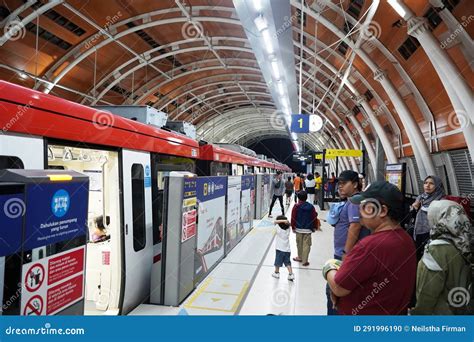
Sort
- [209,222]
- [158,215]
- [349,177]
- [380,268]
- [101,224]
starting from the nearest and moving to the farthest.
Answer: [380,268] → [349,177] → [158,215] → [101,224] → [209,222]

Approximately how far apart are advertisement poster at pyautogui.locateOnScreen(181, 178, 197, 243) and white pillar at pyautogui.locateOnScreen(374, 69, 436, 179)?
6887mm

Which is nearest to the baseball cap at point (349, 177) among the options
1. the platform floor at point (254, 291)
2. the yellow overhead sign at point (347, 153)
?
the platform floor at point (254, 291)

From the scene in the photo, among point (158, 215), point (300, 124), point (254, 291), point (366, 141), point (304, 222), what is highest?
point (300, 124)

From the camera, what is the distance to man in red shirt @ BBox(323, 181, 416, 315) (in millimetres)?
1639

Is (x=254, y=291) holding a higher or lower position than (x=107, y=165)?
lower

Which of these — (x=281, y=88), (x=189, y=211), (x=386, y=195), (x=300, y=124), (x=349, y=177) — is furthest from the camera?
(x=300, y=124)

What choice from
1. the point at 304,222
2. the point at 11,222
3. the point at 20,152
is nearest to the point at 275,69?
the point at 304,222

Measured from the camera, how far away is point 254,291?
483cm

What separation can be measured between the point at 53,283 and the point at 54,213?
0.45 m

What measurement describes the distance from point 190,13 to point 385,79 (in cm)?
727

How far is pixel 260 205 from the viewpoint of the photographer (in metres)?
12.0

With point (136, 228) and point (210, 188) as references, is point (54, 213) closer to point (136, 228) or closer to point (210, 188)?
point (136, 228)

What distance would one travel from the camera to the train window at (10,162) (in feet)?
7.35

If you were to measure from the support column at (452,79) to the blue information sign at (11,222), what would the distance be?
689 centimetres
